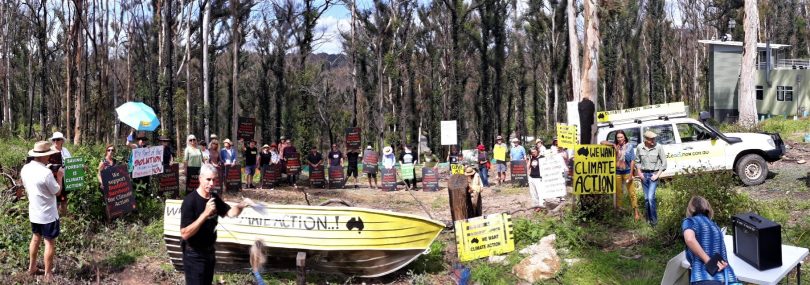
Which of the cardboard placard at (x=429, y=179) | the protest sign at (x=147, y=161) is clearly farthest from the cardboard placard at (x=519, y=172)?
the protest sign at (x=147, y=161)

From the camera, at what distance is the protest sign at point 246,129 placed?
703 inches

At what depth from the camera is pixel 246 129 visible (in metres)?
18.0

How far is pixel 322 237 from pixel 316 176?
1052 cm

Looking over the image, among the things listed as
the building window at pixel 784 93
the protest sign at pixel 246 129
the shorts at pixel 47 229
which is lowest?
the shorts at pixel 47 229

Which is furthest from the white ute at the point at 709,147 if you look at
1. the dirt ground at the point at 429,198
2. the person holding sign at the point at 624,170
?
the person holding sign at the point at 624,170

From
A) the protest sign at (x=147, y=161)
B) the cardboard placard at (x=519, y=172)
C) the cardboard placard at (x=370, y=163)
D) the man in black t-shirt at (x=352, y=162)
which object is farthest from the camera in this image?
the man in black t-shirt at (x=352, y=162)

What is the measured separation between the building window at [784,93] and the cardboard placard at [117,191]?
120ft

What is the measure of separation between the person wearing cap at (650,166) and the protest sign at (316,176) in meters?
10.6

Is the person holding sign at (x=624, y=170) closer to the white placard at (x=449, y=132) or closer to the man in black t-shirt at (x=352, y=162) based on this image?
the man in black t-shirt at (x=352, y=162)

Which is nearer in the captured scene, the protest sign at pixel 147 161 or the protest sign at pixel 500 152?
the protest sign at pixel 147 161

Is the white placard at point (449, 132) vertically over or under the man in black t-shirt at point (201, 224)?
over

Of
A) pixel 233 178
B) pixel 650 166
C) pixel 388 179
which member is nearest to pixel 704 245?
pixel 650 166

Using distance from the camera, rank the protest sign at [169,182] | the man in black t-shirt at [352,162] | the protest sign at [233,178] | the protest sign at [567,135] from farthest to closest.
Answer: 1. the man in black t-shirt at [352,162]
2. the protest sign at [233,178]
3. the protest sign at [169,182]
4. the protest sign at [567,135]

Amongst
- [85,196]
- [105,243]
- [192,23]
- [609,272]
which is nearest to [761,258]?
[609,272]
